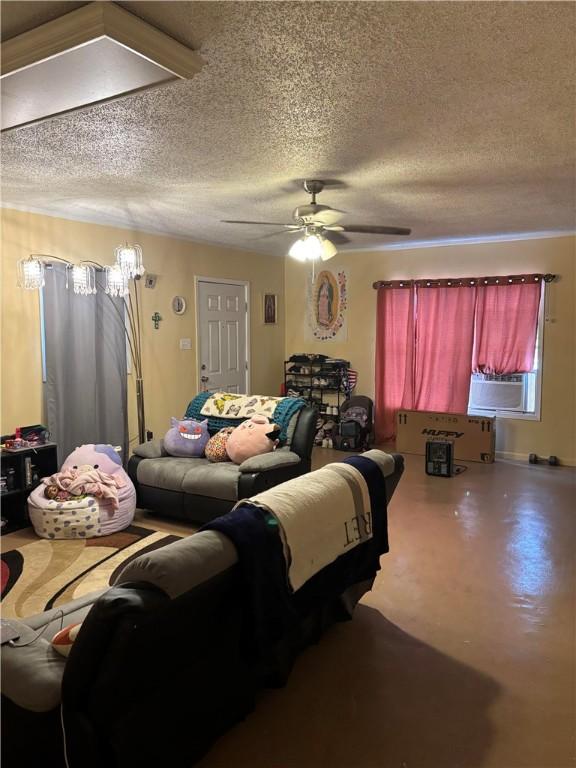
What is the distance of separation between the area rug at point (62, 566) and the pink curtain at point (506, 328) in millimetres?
4034

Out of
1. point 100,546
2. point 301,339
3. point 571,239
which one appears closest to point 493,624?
point 100,546

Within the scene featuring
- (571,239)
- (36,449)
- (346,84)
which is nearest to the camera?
(346,84)

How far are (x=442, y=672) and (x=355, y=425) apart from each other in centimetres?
426

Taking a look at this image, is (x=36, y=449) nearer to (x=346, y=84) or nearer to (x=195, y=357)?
(x=195, y=357)

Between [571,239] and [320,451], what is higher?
[571,239]

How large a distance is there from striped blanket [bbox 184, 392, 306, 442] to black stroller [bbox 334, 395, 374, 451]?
213 cm

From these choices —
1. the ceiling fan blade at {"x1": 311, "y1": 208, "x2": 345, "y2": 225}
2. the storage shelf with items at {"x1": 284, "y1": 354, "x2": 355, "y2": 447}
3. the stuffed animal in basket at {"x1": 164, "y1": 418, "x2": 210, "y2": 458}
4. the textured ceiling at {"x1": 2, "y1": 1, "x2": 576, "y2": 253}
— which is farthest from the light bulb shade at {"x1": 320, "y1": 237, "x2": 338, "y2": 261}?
the storage shelf with items at {"x1": 284, "y1": 354, "x2": 355, "y2": 447}

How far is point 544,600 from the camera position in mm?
3051

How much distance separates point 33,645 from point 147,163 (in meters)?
2.63

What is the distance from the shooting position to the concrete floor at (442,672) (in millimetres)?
1996

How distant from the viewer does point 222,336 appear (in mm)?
6668

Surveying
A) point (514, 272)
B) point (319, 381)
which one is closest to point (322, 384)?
point (319, 381)

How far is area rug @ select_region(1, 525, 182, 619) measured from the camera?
3047mm

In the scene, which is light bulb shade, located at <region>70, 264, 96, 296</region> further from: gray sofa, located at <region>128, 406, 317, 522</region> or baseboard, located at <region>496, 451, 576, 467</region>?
baseboard, located at <region>496, 451, 576, 467</region>
